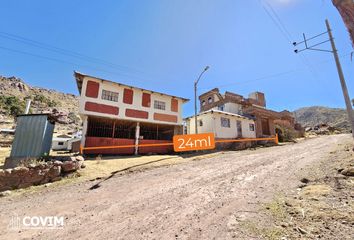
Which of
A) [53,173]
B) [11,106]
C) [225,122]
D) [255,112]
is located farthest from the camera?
[11,106]

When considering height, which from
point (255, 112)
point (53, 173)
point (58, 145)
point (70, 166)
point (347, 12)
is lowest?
point (53, 173)

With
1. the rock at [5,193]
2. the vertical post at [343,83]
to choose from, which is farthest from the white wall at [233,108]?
the rock at [5,193]

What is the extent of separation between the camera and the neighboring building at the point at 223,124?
25600 millimetres

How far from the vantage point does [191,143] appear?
66.4ft

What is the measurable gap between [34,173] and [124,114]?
10.6 meters

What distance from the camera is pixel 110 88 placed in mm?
19859

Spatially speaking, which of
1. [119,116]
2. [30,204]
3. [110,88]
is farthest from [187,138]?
[30,204]

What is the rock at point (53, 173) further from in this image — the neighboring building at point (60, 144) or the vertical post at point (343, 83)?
the neighboring building at point (60, 144)

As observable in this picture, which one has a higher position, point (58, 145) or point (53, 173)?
point (58, 145)

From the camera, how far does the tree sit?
9.99 feet

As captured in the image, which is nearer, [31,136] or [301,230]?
[301,230]

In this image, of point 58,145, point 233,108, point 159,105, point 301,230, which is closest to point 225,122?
point 233,108

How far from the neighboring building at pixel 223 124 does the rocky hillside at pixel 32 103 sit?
3601cm

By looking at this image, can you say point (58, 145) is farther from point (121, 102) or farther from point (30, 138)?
point (30, 138)
